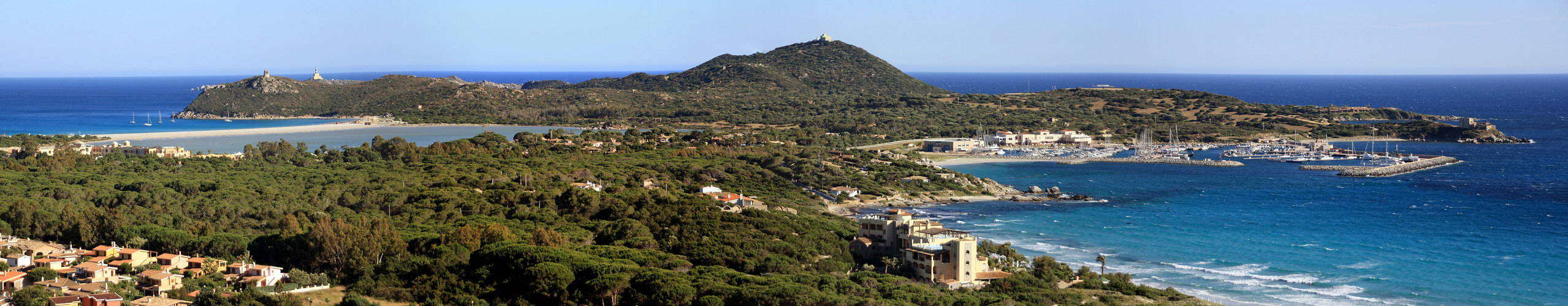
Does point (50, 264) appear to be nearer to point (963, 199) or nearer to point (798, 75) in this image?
point (963, 199)

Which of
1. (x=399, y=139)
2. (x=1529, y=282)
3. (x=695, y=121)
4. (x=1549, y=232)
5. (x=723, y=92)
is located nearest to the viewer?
(x=1529, y=282)

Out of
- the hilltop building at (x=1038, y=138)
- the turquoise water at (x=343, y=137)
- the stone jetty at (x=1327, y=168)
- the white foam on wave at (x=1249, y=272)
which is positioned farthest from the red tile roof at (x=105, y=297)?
the hilltop building at (x=1038, y=138)

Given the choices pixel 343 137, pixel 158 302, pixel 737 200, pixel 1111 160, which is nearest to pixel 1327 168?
pixel 1111 160

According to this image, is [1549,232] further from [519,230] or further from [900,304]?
[519,230]

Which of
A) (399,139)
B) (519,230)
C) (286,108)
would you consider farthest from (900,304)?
(286,108)

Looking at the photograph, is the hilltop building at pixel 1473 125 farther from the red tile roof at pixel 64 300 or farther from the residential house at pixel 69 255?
the red tile roof at pixel 64 300

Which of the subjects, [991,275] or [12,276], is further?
[991,275]
